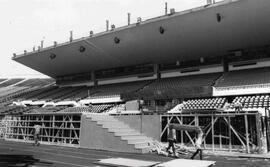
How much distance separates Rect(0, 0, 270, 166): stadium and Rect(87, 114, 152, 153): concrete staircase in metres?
0.07

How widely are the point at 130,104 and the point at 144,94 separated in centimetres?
204

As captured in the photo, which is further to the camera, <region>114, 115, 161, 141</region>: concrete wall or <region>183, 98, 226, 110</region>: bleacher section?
<region>114, 115, 161, 141</region>: concrete wall

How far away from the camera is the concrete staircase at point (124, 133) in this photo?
16.3 m

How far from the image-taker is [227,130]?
16656 mm

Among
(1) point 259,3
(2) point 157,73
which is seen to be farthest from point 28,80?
(1) point 259,3

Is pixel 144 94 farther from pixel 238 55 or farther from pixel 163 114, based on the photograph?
pixel 238 55

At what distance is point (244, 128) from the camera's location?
1627 centimetres

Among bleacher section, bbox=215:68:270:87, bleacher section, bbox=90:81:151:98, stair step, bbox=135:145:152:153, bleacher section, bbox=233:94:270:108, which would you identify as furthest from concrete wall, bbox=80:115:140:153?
bleacher section, bbox=215:68:270:87

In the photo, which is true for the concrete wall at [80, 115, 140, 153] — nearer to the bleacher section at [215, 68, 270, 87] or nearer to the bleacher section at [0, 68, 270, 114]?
the bleacher section at [0, 68, 270, 114]

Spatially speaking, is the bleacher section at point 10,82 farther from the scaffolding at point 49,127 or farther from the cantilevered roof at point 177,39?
the scaffolding at point 49,127

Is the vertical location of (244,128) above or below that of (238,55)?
below

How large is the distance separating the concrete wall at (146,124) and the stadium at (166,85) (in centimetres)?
7

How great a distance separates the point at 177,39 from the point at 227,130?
10.0m

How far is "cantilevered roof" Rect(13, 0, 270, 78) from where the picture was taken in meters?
19.6
